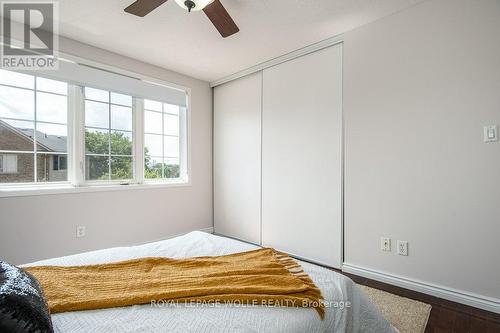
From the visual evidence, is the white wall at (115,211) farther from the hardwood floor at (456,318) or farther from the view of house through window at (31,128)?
the hardwood floor at (456,318)

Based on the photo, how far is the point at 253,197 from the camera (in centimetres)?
362

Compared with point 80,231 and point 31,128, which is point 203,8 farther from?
point 80,231

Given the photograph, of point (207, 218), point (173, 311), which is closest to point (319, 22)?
point (173, 311)

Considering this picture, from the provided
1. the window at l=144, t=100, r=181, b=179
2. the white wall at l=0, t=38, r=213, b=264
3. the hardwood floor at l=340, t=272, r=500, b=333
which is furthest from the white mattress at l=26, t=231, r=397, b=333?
the window at l=144, t=100, r=181, b=179

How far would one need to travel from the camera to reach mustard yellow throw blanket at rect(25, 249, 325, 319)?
3.40 feet

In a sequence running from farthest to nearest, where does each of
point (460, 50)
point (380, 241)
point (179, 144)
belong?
point (179, 144)
point (380, 241)
point (460, 50)

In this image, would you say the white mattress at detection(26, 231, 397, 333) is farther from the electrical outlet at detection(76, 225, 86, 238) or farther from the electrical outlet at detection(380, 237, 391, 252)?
the electrical outlet at detection(76, 225, 86, 238)

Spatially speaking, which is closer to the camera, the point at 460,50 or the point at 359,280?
the point at 460,50

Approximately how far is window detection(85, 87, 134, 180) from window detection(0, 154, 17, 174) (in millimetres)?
601

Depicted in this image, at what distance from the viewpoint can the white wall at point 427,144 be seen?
193 cm

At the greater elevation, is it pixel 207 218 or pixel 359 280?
pixel 207 218

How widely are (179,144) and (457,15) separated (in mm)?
3317

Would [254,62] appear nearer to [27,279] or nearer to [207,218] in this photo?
[207,218]

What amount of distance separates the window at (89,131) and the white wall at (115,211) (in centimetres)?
18
